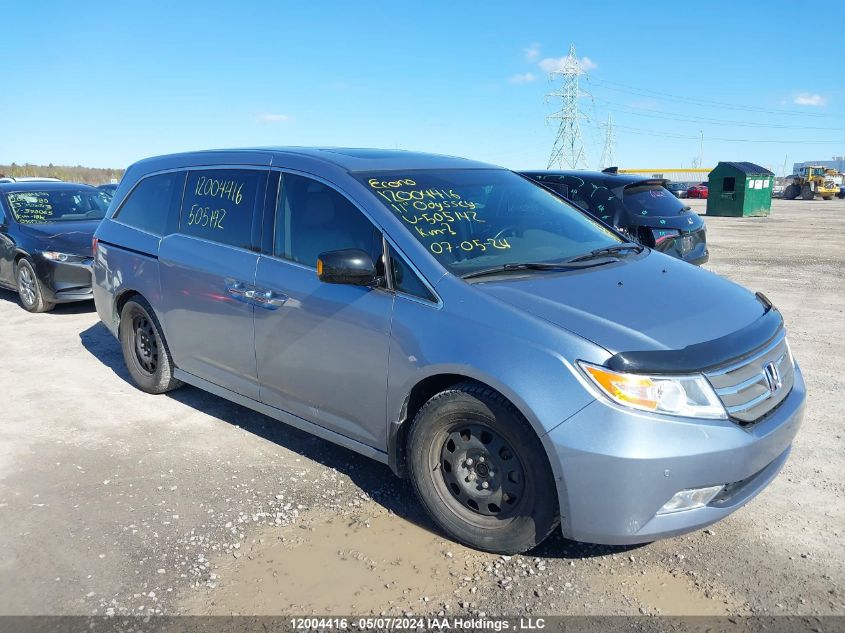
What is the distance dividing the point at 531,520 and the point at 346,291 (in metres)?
1.45

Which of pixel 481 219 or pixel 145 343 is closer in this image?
pixel 481 219

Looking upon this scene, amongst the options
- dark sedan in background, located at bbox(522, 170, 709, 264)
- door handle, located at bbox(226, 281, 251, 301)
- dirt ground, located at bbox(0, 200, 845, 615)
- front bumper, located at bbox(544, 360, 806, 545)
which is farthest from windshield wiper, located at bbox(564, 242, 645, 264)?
dark sedan in background, located at bbox(522, 170, 709, 264)

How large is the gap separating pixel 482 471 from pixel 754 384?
124cm

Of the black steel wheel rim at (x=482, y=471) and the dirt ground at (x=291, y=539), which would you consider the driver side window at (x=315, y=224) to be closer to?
the black steel wheel rim at (x=482, y=471)

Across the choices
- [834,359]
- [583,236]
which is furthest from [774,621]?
[834,359]

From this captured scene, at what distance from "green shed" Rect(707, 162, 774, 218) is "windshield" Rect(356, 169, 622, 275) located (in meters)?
25.0

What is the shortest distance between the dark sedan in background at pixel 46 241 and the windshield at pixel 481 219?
6.20 metres

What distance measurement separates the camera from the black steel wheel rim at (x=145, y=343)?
5.32 metres

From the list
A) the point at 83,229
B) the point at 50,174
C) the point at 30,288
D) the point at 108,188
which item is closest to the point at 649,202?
the point at 83,229

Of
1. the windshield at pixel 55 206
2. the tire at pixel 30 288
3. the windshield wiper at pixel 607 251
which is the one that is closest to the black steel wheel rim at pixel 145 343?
the windshield wiper at pixel 607 251

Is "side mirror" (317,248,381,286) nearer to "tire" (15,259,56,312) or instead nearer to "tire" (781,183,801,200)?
"tire" (15,259,56,312)

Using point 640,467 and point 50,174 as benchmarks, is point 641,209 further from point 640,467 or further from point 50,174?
point 50,174

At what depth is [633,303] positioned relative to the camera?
3.17 metres

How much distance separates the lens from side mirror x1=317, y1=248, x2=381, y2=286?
3.37 metres
